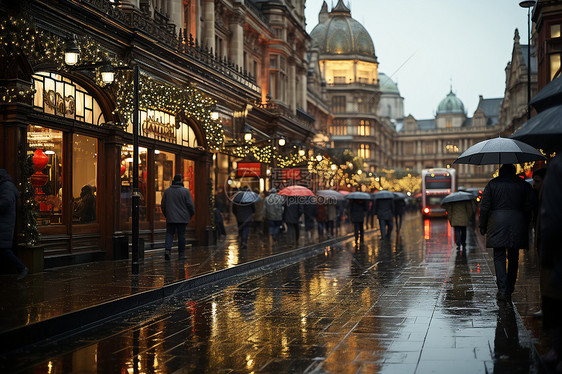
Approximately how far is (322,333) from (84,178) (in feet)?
33.3

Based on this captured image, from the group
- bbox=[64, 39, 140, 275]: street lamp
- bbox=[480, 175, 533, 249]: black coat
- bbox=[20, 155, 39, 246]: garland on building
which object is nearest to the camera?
bbox=[480, 175, 533, 249]: black coat

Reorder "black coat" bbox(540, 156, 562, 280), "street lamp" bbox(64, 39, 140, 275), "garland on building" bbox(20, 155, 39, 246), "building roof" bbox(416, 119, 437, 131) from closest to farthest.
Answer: "black coat" bbox(540, 156, 562, 280), "street lamp" bbox(64, 39, 140, 275), "garland on building" bbox(20, 155, 39, 246), "building roof" bbox(416, 119, 437, 131)

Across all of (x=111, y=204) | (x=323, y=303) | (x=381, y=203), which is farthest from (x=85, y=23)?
(x=381, y=203)

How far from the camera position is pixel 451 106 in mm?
173250

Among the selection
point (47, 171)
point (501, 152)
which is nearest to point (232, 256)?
point (47, 171)

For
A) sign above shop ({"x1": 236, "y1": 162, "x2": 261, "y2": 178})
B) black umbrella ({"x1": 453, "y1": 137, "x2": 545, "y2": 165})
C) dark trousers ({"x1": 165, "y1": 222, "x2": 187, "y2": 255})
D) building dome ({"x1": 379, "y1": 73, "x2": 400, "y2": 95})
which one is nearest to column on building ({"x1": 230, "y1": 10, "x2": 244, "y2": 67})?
sign above shop ({"x1": 236, "y1": 162, "x2": 261, "y2": 178})

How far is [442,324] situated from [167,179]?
14.1 m

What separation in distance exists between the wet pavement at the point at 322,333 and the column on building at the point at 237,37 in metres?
21.5

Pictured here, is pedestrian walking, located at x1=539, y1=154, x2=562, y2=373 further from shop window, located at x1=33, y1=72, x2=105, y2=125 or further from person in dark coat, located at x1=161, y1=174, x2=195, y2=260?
person in dark coat, located at x1=161, y1=174, x2=195, y2=260

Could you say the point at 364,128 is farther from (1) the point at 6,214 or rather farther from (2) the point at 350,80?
(1) the point at 6,214

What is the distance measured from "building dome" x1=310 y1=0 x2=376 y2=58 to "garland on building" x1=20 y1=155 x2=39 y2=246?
344ft

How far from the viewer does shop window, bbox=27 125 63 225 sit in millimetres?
14969

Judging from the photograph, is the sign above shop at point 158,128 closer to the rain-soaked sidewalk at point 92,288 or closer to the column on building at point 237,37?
the rain-soaked sidewalk at point 92,288

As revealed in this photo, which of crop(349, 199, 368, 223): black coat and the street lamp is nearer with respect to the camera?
the street lamp
